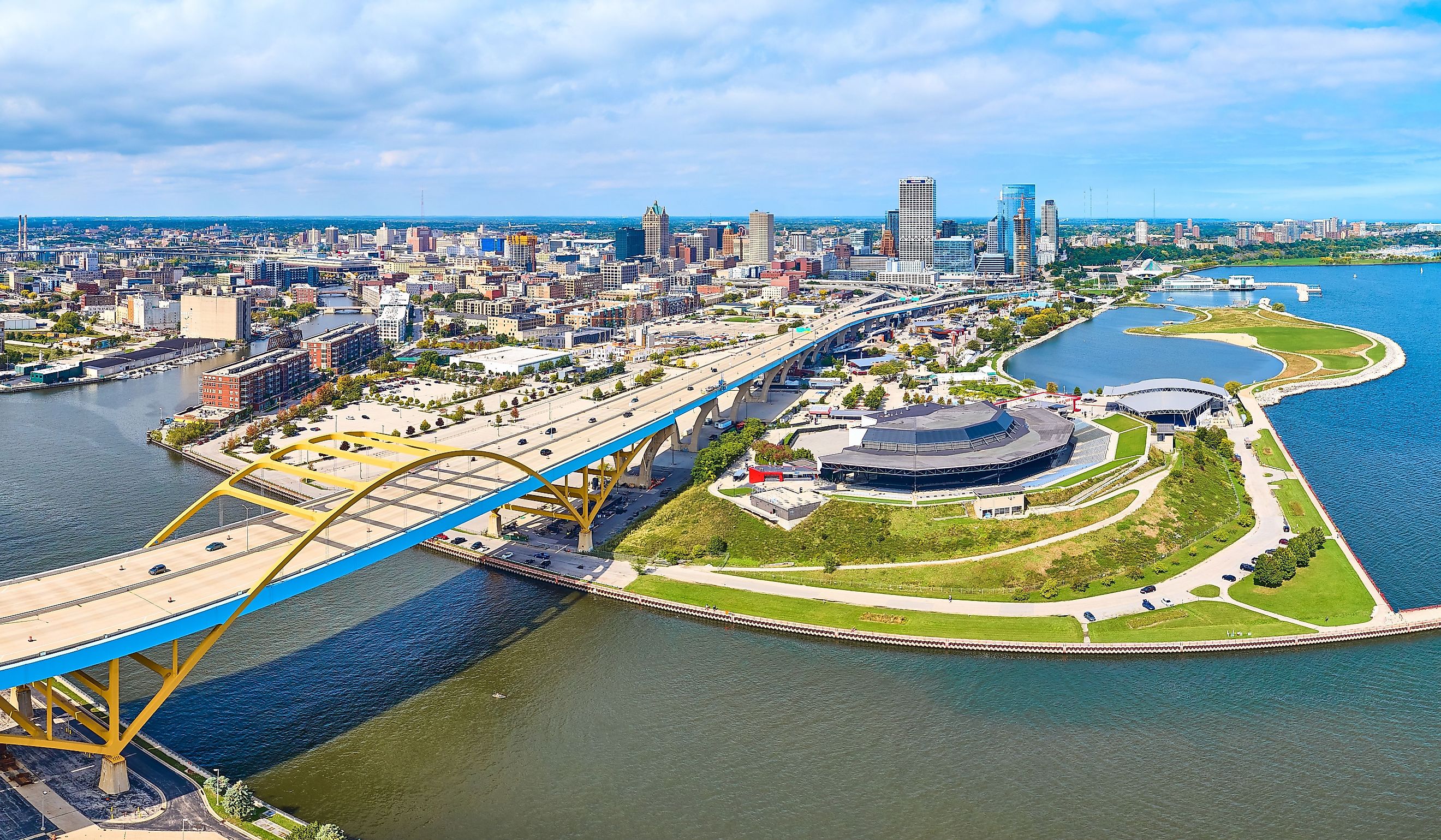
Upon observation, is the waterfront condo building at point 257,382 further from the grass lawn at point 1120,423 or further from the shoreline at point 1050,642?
the grass lawn at point 1120,423

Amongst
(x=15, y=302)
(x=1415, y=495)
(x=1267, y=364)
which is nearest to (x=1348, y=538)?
(x=1415, y=495)

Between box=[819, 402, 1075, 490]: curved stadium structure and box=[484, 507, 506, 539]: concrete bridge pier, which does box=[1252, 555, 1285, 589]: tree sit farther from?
box=[484, 507, 506, 539]: concrete bridge pier

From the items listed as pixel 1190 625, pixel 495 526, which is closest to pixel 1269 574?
pixel 1190 625

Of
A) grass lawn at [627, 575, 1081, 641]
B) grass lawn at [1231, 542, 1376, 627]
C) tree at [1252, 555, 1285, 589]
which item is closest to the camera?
grass lawn at [627, 575, 1081, 641]

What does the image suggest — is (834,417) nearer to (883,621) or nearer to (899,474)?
(899,474)

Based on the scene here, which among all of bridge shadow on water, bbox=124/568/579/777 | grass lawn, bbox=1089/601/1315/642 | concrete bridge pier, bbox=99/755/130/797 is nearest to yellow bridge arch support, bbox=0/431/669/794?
concrete bridge pier, bbox=99/755/130/797

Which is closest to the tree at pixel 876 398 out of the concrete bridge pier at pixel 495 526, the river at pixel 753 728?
the concrete bridge pier at pixel 495 526

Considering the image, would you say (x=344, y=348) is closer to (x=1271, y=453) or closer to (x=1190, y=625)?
(x=1271, y=453)
